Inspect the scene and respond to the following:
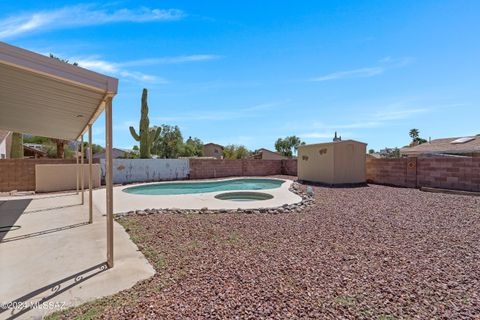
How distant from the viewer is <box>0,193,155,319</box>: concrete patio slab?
2.86 m

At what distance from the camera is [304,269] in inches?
140

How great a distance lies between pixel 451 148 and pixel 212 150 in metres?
37.1

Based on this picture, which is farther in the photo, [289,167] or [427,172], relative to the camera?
[289,167]

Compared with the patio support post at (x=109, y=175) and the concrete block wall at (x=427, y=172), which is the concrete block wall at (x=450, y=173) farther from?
the patio support post at (x=109, y=175)

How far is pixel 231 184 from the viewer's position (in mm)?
16828

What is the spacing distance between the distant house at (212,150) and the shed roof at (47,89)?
1678 inches

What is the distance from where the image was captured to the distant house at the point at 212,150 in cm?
5028

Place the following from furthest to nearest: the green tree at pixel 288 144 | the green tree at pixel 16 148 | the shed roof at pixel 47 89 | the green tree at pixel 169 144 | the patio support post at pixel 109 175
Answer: the green tree at pixel 288 144 < the green tree at pixel 169 144 < the green tree at pixel 16 148 < the patio support post at pixel 109 175 < the shed roof at pixel 47 89

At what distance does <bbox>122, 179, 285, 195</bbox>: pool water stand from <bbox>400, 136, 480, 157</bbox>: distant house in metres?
15.2

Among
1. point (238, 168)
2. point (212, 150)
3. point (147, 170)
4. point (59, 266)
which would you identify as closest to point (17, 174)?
point (147, 170)

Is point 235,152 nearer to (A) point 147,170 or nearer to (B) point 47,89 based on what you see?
(A) point 147,170

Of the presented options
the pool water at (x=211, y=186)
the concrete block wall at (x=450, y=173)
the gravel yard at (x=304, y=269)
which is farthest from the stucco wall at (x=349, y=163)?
the gravel yard at (x=304, y=269)

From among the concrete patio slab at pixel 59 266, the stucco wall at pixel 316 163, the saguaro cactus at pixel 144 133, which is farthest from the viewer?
the saguaro cactus at pixel 144 133

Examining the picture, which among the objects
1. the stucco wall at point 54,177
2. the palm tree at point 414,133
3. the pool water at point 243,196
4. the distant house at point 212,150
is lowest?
the pool water at point 243,196
